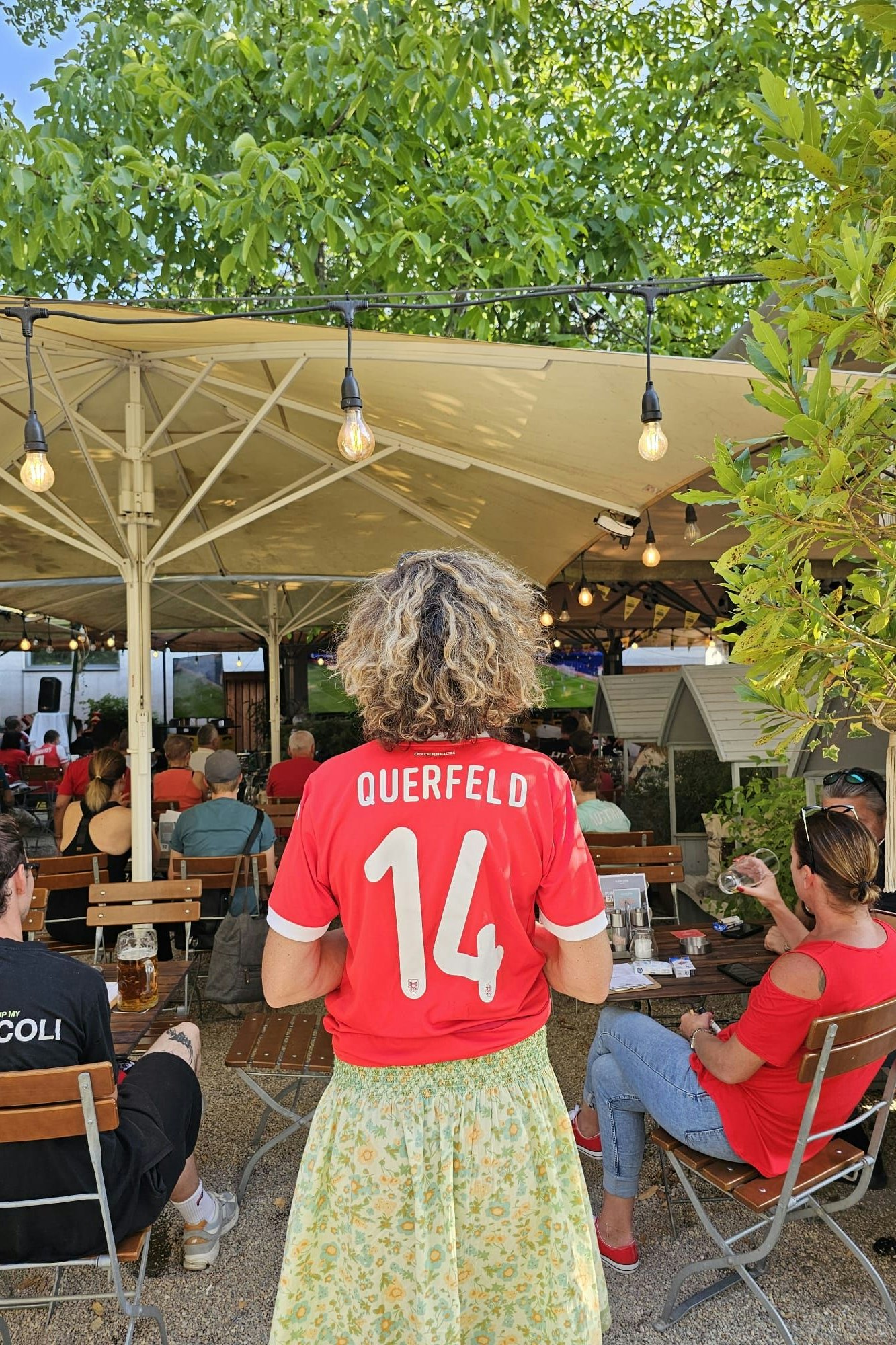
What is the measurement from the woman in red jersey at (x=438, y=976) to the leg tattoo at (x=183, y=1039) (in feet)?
4.20

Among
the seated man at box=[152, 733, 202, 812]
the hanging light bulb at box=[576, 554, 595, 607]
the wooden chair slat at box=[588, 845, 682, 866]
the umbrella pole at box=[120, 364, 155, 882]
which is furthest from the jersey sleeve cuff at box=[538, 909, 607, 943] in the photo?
the hanging light bulb at box=[576, 554, 595, 607]

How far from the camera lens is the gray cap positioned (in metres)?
4.90

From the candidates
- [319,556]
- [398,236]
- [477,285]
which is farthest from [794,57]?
[319,556]

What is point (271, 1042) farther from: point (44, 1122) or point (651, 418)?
point (651, 418)

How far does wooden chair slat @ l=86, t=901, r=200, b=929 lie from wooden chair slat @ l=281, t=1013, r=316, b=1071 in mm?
623

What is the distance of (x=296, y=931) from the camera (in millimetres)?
1452

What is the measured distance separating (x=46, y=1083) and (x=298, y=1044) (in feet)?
3.97

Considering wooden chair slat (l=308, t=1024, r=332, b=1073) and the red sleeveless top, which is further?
wooden chair slat (l=308, t=1024, r=332, b=1073)

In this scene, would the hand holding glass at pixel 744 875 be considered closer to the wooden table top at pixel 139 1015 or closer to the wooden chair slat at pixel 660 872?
the wooden chair slat at pixel 660 872

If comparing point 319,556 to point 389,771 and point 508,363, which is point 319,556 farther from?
point 389,771

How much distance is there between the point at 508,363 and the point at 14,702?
23622mm

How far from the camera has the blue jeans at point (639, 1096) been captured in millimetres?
2438

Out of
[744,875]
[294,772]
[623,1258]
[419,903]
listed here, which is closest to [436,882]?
[419,903]

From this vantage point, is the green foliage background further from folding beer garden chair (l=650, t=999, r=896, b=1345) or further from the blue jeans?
folding beer garden chair (l=650, t=999, r=896, b=1345)
